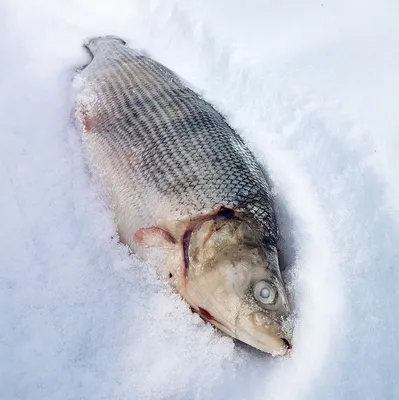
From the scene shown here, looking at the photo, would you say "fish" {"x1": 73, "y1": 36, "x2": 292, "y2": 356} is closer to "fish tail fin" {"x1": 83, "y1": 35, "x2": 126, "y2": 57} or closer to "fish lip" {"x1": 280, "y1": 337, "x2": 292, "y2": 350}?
"fish lip" {"x1": 280, "y1": 337, "x2": 292, "y2": 350}

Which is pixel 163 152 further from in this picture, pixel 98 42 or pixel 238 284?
pixel 98 42

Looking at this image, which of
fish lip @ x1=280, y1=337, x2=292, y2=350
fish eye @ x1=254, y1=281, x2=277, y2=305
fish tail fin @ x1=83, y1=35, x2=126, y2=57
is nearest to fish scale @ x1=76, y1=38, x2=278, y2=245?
fish eye @ x1=254, y1=281, x2=277, y2=305

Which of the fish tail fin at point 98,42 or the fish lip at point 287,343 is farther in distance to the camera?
the fish tail fin at point 98,42

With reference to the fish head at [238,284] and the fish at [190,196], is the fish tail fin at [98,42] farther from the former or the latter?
the fish head at [238,284]

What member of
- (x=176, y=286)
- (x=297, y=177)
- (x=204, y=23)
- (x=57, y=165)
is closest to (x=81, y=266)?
(x=176, y=286)

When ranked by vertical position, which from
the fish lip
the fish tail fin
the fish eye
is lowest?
the fish tail fin

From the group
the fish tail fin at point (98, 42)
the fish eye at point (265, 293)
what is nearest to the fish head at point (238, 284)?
the fish eye at point (265, 293)

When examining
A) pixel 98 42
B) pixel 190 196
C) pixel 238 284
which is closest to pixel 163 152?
pixel 190 196
